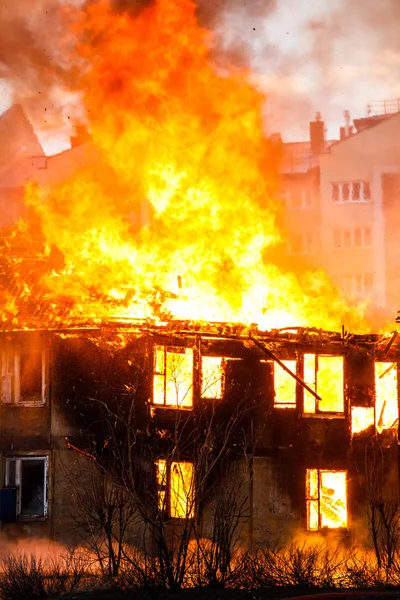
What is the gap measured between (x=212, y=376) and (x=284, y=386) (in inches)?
89.4

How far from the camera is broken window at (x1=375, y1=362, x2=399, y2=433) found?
2662 cm

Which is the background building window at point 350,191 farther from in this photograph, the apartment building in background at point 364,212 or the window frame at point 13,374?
the window frame at point 13,374

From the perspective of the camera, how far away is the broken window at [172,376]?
25.6 m

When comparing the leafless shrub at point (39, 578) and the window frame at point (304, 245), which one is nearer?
the leafless shrub at point (39, 578)

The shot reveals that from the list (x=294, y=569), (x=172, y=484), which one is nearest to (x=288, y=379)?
(x=172, y=484)

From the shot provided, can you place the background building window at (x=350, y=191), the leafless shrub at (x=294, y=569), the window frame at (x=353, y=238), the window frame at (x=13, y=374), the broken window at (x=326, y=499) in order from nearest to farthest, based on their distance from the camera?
the leafless shrub at (x=294, y=569)
the broken window at (x=326, y=499)
the window frame at (x=13, y=374)
the background building window at (x=350, y=191)
the window frame at (x=353, y=238)

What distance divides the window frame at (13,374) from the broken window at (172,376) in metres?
3.48

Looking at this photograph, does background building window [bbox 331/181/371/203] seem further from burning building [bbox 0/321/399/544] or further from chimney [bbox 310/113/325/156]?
burning building [bbox 0/321/399/544]

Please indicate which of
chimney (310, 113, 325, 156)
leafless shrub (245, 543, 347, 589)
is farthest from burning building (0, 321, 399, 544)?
chimney (310, 113, 325, 156)

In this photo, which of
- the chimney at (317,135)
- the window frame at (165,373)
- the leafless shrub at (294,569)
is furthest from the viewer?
the chimney at (317,135)

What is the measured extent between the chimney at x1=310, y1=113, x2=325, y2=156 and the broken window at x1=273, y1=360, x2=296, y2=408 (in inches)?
1402

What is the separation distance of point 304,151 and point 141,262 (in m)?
37.7

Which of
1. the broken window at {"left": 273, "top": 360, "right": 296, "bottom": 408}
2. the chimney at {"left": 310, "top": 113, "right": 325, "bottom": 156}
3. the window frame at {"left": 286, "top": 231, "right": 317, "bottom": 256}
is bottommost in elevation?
the broken window at {"left": 273, "top": 360, "right": 296, "bottom": 408}

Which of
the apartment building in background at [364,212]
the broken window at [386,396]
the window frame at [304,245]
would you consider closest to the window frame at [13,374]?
the broken window at [386,396]
